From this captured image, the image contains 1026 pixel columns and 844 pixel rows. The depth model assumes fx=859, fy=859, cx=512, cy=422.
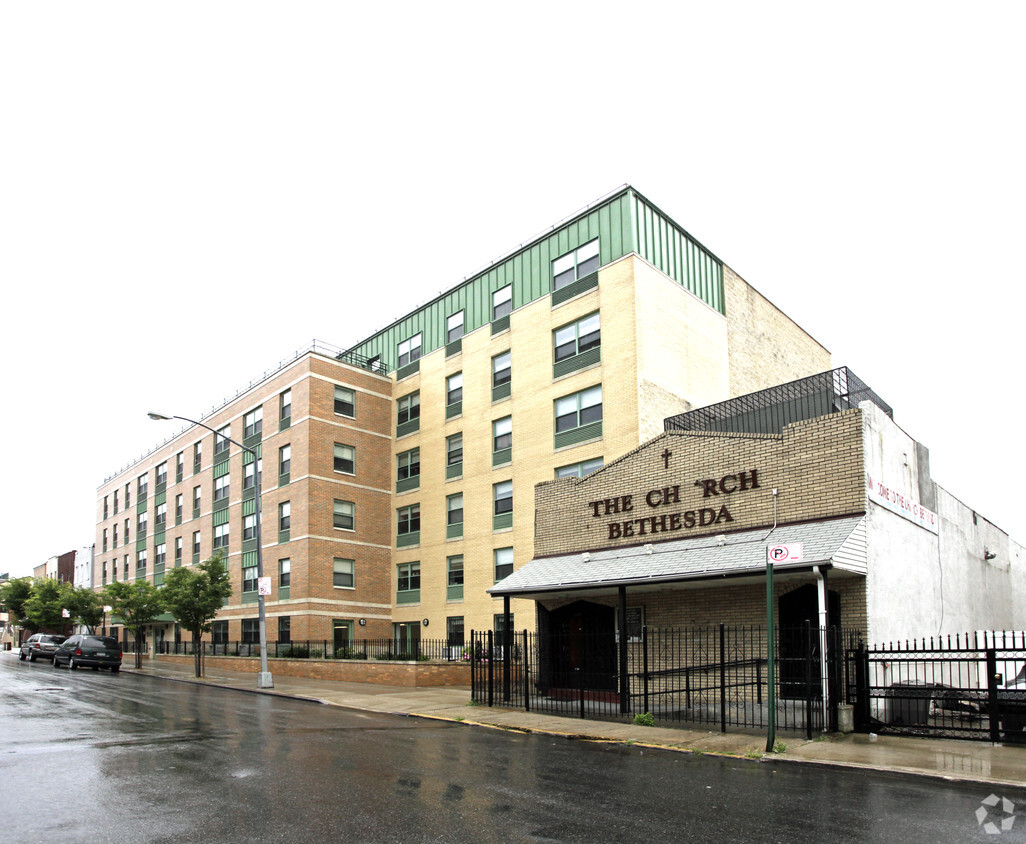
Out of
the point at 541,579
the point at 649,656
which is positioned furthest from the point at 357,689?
the point at 649,656

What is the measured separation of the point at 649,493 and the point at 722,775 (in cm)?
1030

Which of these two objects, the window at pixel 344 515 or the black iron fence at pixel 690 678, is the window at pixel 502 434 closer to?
the window at pixel 344 515

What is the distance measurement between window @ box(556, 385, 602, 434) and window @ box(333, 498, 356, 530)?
13.6m

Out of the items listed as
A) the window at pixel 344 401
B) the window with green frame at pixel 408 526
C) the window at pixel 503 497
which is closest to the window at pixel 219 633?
the window with green frame at pixel 408 526

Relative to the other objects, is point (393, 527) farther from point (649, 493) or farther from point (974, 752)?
point (974, 752)

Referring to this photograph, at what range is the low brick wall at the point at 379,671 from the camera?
2892 cm

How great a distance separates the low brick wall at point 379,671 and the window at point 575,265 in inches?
648

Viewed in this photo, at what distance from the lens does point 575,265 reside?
36.5 m

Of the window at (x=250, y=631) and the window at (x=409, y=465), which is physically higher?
the window at (x=409, y=465)

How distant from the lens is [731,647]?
1862 centimetres

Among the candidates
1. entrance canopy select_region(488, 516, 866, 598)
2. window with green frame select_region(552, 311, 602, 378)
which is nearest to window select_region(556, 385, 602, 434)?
window with green frame select_region(552, 311, 602, 378)

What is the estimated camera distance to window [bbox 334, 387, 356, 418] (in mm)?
44406

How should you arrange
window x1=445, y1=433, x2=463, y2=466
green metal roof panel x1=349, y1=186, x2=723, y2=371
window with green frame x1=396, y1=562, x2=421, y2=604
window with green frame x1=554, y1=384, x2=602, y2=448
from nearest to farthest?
1. window with green frame x1=554, y1=384, x2=602, y2=448
2. green metal roof panel x1=349, y1=186, x2=723, y2=371
3. window x1=445, y1=433, x2=463, y2=466
4. window with green frame x1=396, y1=562, x2=421, y2=604

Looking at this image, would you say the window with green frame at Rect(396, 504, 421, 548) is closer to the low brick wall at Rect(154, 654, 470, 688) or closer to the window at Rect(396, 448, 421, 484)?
the window at Rect(396, 448, 421, 484)
